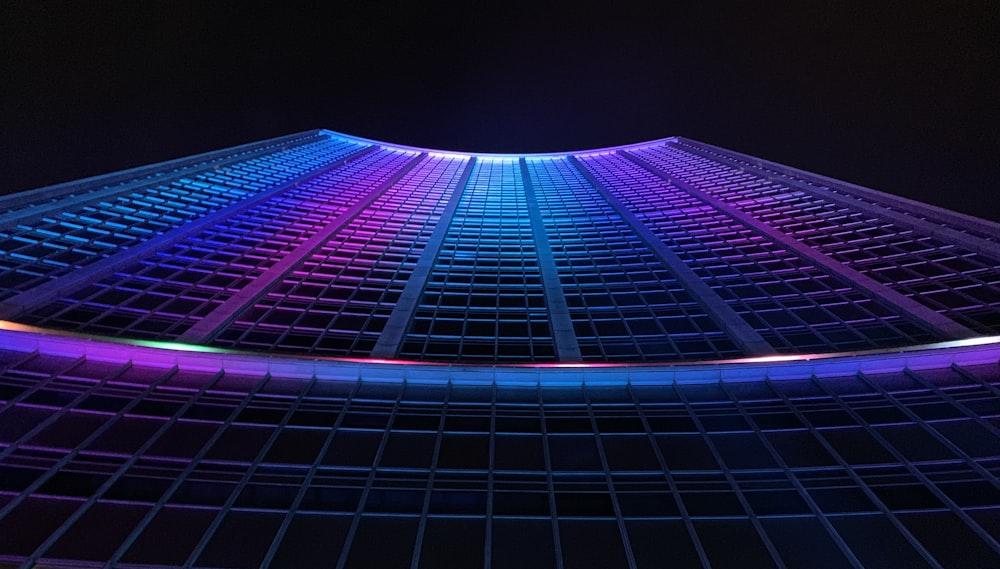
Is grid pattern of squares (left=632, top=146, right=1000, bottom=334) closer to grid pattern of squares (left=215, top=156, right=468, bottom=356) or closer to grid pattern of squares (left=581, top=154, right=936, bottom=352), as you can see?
grid pattern of squares (left=581, top=154, right=936, bottom=352)

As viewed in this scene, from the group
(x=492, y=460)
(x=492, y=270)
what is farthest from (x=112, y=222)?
(x=492, y=460)

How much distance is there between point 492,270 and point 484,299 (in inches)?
240

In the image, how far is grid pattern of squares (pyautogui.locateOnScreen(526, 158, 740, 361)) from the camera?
2720 centimetres

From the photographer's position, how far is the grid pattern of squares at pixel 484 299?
89.1ft

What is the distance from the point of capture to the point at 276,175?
64.2 m

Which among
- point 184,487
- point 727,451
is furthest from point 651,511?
point 184,487

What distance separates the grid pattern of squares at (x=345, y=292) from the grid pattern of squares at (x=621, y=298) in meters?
9.86

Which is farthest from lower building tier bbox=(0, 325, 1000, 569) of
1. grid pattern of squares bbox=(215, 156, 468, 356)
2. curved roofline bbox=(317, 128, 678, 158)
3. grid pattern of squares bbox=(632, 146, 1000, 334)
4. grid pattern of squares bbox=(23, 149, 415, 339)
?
curved roofline bbox=(317, 128, 678, 158)

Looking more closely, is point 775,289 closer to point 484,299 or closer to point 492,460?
point 484,299

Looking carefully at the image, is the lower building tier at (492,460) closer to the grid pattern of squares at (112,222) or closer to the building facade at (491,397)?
the building facade at (491,397)

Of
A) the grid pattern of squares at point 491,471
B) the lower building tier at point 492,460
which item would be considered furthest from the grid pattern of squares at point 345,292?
the grid pattern of squares at point 491,471

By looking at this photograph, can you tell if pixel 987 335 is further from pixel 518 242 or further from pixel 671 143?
pixel 671 143

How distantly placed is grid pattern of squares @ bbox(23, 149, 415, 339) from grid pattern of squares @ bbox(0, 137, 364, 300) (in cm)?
230

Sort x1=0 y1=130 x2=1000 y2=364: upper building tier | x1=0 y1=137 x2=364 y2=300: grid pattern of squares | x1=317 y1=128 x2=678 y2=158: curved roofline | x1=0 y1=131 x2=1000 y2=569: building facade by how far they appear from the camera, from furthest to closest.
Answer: x1=317 y1=128 x2=678 y2=158: curved roofline → x1=0 y1=137 x2=364 y2=300: grid pattern of squares → x1=0 y1=130 x2=1000 y2=364: upper building tier → x1=0 y1=131 x2=1000 y2=569: building facade
